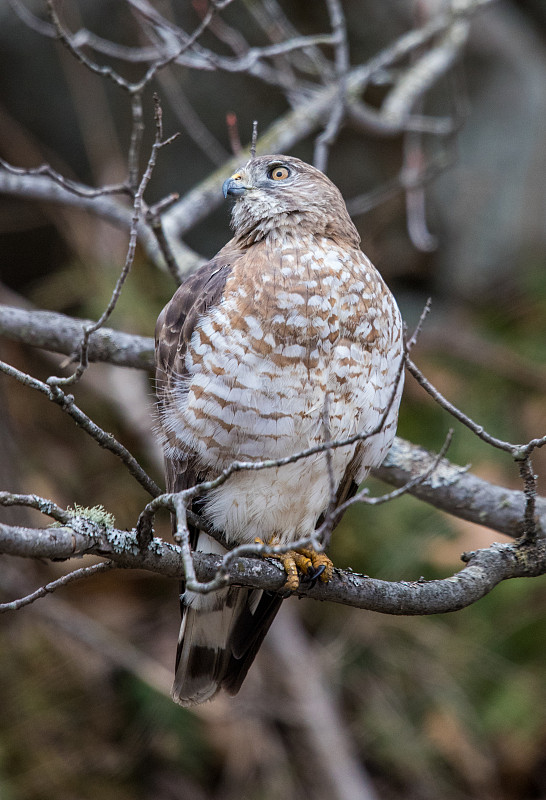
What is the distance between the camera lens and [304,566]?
2645 millimetres

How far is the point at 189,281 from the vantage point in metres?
2.88

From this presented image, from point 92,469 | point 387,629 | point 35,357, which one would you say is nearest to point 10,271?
point 35,357

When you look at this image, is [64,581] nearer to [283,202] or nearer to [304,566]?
[304,566]

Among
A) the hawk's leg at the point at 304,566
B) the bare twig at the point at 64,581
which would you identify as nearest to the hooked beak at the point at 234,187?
the hawk's leg at the point at 304,566

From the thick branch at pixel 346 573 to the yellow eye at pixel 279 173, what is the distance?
1.43 m

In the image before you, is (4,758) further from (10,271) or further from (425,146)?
(425,146)

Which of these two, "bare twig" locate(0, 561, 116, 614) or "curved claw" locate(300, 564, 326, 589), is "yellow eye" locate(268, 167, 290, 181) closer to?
"curved claw" locate(300, 564, 326, 589)

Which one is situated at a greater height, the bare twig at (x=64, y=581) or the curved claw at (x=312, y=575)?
the curved claw at (x=312, y=575)

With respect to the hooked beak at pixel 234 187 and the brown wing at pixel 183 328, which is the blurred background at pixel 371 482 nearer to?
the hooked beak at pixel 234 187

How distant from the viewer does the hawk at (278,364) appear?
256 cm

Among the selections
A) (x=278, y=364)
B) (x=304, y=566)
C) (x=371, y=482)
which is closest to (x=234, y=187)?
(x=278, y=364)

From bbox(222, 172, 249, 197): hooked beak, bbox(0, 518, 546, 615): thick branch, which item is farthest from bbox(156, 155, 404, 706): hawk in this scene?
bbox(0, 518, 546, 615): thick branch

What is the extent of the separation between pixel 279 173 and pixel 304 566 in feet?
4.72

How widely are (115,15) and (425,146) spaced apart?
2.22 meters
